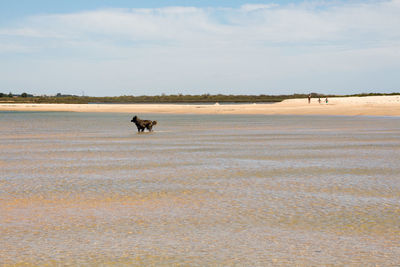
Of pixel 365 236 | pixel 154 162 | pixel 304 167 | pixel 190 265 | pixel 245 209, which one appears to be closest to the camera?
pixel 190 265

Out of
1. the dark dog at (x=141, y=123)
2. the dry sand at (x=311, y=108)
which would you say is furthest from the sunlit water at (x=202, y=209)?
the dry sand at (x=311, y=108)

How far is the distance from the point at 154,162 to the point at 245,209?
5.76 meters

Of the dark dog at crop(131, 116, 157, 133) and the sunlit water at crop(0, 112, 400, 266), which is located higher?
the dark dog at crop(131, 116, 157, 133)

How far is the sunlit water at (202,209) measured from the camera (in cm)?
557

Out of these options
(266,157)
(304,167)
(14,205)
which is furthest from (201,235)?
(266,157)

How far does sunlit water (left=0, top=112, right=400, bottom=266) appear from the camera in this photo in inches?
219

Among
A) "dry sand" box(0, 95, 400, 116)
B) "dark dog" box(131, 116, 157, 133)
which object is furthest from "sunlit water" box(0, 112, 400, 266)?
"dry sand" box(0, 95, 400, 116)

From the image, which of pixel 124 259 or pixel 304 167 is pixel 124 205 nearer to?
pixel 124 259

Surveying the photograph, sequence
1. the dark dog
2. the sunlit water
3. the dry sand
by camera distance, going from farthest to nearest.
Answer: the dry sand
the dark dog
the sunlit water

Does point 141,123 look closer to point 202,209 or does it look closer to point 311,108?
point 202,209

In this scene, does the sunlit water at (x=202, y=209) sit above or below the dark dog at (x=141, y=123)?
below

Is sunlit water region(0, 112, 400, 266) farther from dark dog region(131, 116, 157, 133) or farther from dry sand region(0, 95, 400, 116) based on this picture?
dry sand region(0, 95, 400, 116)

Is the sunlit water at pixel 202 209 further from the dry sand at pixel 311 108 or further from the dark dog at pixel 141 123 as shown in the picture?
the dry sand at pixel 311 108

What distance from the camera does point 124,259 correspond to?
5.38 m
